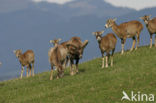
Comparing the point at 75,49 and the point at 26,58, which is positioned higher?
the point at 75,49

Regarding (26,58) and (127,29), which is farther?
(26,58)

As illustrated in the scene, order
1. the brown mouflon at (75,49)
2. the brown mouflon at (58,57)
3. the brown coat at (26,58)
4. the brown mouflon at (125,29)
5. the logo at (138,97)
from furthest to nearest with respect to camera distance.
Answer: the brown coat at (26,58), the brown mouflon at (125,29), the brown mouflon at (75,49), the brown mouflon at (58,57), the logo at (138,97)

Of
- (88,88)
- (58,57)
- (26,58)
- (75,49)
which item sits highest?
(75,49)

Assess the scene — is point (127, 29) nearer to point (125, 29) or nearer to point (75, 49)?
point (125, 29)

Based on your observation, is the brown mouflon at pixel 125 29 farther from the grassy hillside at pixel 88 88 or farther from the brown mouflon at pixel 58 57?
the grassy hillside at pixel 88 88

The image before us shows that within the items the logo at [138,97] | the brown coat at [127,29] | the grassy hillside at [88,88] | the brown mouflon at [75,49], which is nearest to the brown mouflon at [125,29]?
the brown coat at [127,29]

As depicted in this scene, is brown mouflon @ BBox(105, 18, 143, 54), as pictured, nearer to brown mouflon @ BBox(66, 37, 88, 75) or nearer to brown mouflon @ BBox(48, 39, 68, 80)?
brown mouflon @ BBox(66, 37, 88, 75)

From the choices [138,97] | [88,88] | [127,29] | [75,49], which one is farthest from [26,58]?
[138,97]

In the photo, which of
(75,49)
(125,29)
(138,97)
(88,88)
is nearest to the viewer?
(138,97)

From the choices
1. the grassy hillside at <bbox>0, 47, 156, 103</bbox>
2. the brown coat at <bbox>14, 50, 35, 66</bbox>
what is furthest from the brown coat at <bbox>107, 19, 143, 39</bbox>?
the grassy hillside at <bbox>0, 47, 156, 103</bbox>

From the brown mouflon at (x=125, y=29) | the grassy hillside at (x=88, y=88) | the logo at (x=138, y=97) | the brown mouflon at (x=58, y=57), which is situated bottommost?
the logo at (x=138, y=97)

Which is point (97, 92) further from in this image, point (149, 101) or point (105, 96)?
point (149, 101)

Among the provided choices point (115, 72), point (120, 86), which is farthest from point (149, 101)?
point (115, 72)

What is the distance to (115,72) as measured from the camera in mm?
22141
